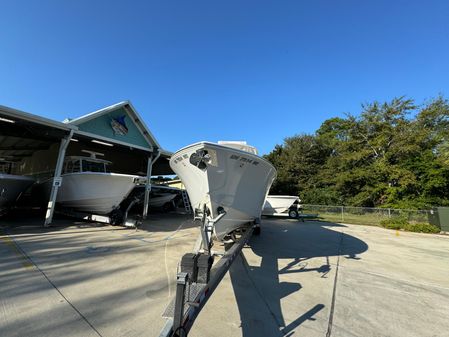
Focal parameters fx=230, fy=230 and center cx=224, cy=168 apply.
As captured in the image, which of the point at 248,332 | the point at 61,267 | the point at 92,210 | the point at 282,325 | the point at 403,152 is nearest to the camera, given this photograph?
the point at 248,332

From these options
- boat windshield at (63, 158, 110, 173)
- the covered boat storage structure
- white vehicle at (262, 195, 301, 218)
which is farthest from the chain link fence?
boat windshield at (63, 158, 110, 173)

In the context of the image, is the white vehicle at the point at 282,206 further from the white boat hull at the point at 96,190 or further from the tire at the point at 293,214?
the white boat hull at the point at 96,190

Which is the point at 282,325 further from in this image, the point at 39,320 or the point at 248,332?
the point at 39,320

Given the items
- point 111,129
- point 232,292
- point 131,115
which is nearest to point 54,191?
point 111,129

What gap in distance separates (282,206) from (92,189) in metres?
11.6

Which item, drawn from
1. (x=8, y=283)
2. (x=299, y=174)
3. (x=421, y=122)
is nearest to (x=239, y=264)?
(x=8, y=283)

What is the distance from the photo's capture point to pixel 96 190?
9211 millimetres

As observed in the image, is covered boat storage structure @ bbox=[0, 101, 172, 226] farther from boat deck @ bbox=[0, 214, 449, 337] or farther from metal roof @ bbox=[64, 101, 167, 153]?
boat deck @ bbox=[0, 214, 449, 337]

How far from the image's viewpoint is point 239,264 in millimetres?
5086

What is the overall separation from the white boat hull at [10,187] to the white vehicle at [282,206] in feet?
42.8

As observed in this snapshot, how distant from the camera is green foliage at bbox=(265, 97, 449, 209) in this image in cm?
2055

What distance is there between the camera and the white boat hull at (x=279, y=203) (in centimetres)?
1577

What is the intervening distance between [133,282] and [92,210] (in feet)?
23.8

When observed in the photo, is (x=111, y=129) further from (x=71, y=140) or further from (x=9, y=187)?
(x=9, y=187)
